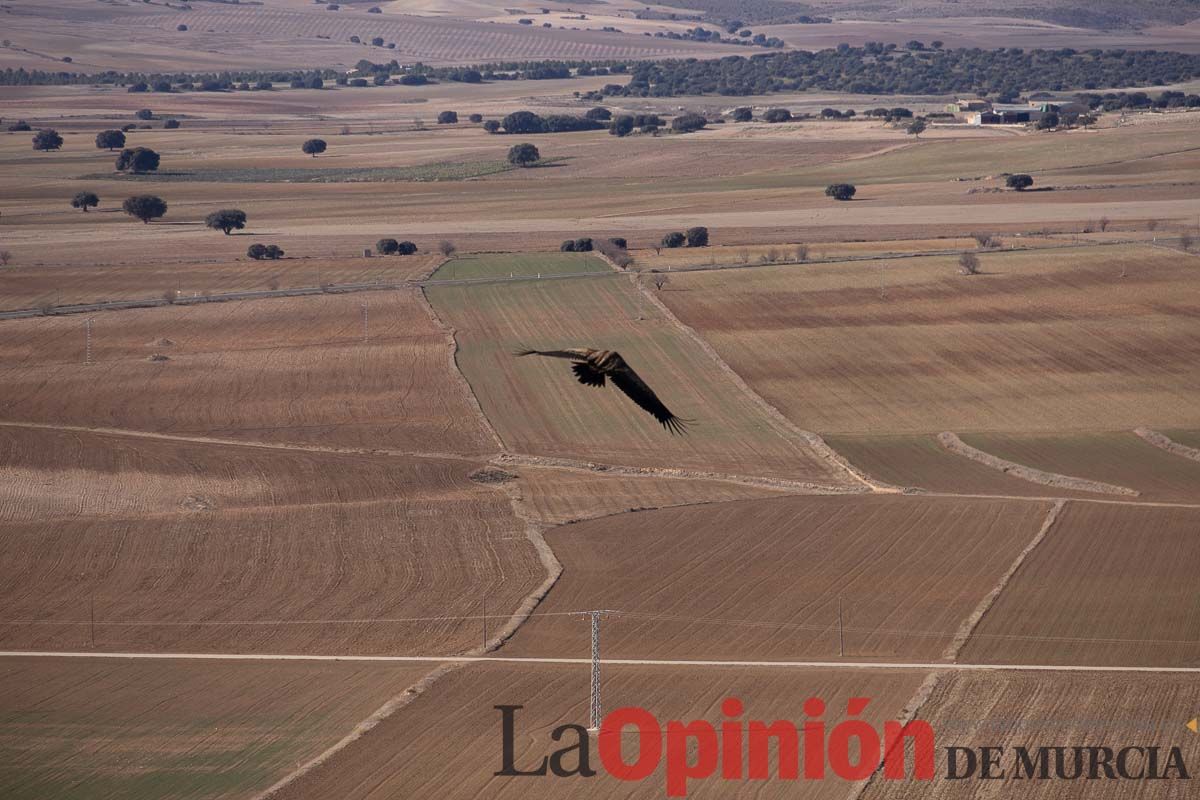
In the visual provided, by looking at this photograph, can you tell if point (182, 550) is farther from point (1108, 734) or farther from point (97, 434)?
point (1108, 734)

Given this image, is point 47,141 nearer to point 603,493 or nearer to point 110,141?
point 110,141

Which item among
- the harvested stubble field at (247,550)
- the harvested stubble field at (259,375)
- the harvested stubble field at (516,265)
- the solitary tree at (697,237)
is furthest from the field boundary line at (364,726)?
the solitary tree at (697,237)

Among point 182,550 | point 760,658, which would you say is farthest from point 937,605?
point 182,550

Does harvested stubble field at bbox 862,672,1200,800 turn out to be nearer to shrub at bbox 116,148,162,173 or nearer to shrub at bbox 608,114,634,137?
shrub at bbox 116,148,162,173

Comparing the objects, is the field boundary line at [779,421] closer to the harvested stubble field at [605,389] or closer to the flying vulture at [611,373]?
the harvested stubble field at [605,389]

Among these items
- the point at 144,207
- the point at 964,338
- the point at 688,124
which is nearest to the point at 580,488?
the point at 964,338

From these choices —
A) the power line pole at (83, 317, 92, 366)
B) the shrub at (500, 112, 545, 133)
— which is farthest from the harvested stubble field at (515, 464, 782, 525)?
the shrub at (500, 112, 545, 133)
